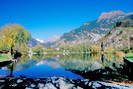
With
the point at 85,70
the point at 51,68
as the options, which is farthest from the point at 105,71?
the point at 51,68

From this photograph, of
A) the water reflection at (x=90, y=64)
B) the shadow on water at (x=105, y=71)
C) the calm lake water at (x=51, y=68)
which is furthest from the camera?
the water reflection at (x=90, y=64)

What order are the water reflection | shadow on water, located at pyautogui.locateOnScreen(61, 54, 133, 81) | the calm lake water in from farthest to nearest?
1. the water reflection
2. the calm lake water
3. shadow on water, located at pyautogui.locateOnScreen(61, 54, 133, 81)

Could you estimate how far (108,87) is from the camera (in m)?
16.8

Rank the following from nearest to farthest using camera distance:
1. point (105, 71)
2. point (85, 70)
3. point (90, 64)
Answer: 1. point (105, 71)
2. point (85, 70)
3. point (90, 64)

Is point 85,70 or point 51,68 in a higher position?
point 85,70

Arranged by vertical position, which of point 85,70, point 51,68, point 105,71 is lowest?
point 51,68

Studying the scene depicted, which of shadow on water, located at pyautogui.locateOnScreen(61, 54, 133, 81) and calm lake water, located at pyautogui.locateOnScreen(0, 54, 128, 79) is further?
calm lake water, located at pyautogui.locateOnScreen(0, 54, 128, 79)

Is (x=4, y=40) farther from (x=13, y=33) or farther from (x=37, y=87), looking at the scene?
(x=37, y=87)

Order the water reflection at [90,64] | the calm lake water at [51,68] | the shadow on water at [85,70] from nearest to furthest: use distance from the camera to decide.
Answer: the shadow on water at [85,70] → the calm lake water at [51,68] → the water reflection at [90,64]

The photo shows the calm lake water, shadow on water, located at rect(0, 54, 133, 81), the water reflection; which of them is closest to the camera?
shadow on water, located at rect(0, 54, 133, 81)

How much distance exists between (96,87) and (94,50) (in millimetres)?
180382

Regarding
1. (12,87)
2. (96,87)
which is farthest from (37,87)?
(96,87)

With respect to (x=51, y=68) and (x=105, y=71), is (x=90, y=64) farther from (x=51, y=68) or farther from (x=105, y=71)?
(x=105, y=71)

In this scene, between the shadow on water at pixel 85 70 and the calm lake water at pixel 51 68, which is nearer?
the shadow on water at pixel 85 70
